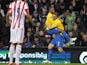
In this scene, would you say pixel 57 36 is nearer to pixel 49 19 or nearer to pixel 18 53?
pixel 49 19

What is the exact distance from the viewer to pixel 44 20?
719 inches

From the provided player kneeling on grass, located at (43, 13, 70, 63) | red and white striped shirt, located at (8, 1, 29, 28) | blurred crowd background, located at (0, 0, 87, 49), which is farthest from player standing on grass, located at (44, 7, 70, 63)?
red and white striped shirt, located at (8, 1, 29, 28)

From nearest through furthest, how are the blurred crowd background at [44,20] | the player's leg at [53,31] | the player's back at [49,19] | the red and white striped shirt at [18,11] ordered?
the red and white striped shirt at [18,11] → the player's back at [49,19] → the player's leg at [53,31] → the blurred crowd background at [44,20]

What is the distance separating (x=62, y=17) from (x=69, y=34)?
1480 millimetres

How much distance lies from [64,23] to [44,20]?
3.18 feet

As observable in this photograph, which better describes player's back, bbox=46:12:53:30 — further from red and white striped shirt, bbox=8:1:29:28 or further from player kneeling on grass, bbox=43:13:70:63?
red and white striped shirt, bbox=8:1:29:28

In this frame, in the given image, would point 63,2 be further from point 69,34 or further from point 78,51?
point 78,51

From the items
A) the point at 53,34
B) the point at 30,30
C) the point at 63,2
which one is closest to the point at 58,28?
the point at 53,34

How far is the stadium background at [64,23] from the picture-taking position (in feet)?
53.7

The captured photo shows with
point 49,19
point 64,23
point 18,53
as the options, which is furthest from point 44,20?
point 18,53

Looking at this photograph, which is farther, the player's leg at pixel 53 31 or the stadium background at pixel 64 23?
the stadium background at pixel 64 23

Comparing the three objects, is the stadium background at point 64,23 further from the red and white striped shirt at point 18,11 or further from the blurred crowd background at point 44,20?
the red and white striped shirt at point 18,11

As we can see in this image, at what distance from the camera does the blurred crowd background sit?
17.2 meters

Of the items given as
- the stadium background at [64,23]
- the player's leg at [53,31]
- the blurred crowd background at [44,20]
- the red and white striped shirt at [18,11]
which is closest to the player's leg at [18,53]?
the red and white striped shirt at [18,11]
